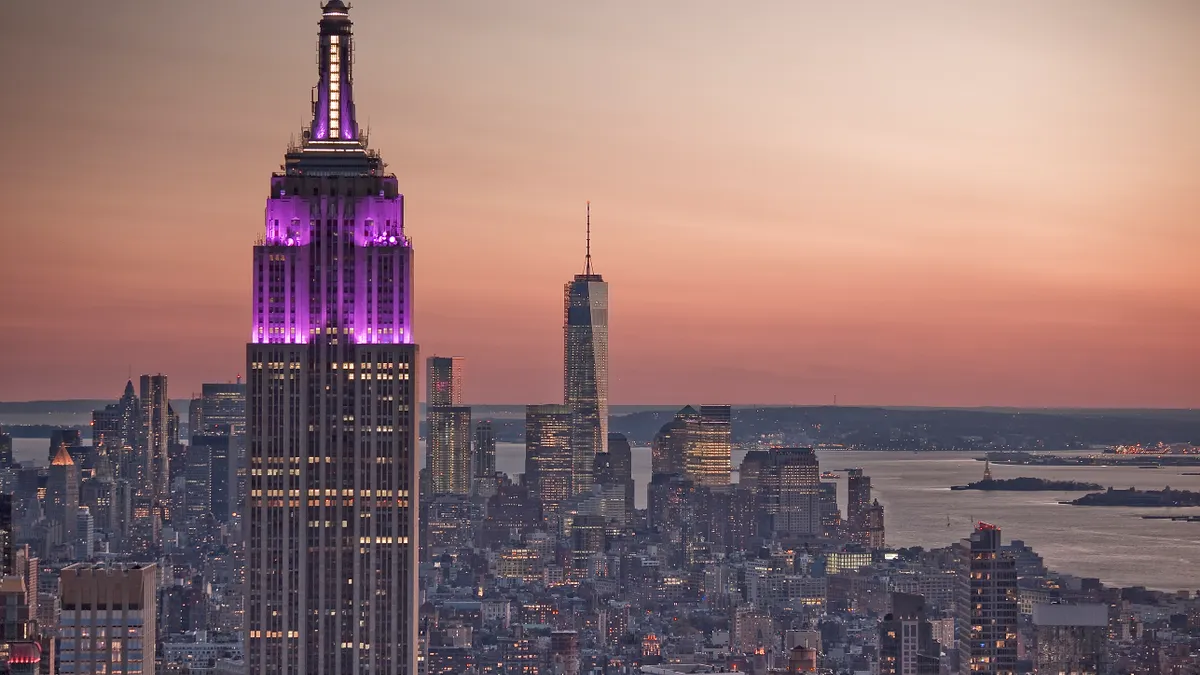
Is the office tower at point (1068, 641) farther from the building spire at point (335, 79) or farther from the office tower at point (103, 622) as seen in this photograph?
the building spire at point (335, 79)

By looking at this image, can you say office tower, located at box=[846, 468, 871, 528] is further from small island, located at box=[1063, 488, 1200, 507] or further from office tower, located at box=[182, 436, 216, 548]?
office tower, located at box=[182, 436, 216, 548]

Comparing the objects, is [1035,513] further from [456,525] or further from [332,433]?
[332,433]

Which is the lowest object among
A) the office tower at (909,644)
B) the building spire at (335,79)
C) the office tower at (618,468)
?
the office tower at (909,644)

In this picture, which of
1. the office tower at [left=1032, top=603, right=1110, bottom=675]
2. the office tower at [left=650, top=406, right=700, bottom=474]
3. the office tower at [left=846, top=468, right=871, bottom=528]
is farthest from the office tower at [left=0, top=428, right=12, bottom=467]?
the office tower at [left=650, top=406, right=700, bottom=474]

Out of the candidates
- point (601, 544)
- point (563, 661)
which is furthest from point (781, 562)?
point (563, 661)

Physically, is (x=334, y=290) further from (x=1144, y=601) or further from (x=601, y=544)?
(x=601, y=544)

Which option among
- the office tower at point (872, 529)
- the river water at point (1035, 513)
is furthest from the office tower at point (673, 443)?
the office tower at point (872, 529)
